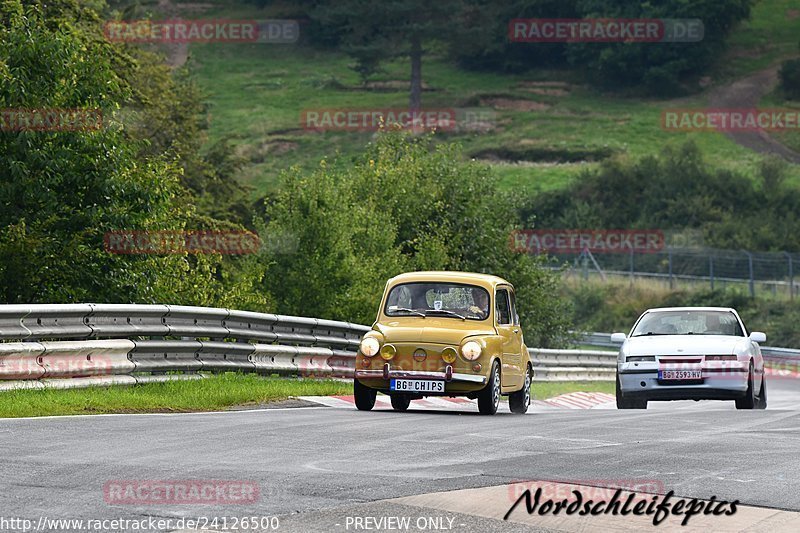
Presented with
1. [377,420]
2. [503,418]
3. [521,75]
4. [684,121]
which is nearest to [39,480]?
[377,420]

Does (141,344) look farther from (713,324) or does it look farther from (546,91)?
(546,91)

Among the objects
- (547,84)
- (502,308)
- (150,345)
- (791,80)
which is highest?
(547,84)

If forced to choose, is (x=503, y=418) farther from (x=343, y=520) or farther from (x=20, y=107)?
(x=20, y=107)

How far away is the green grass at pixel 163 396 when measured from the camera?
1385cm

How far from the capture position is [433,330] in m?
16.3

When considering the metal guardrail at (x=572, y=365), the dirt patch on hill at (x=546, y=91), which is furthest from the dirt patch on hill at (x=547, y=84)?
the metal guardrail at (x=572, y=365)

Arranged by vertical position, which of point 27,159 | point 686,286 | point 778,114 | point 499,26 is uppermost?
point 499,26

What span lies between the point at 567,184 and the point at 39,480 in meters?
76.1

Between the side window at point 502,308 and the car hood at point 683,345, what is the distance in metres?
2.09

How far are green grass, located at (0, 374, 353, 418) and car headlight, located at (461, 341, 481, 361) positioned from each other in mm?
2466

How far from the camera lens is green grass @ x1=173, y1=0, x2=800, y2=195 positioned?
91.0 metres

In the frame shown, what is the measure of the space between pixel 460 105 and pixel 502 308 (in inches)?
3331

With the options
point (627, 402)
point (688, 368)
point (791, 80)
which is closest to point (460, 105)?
point (791, 80)

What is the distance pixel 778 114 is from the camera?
9875 cm
